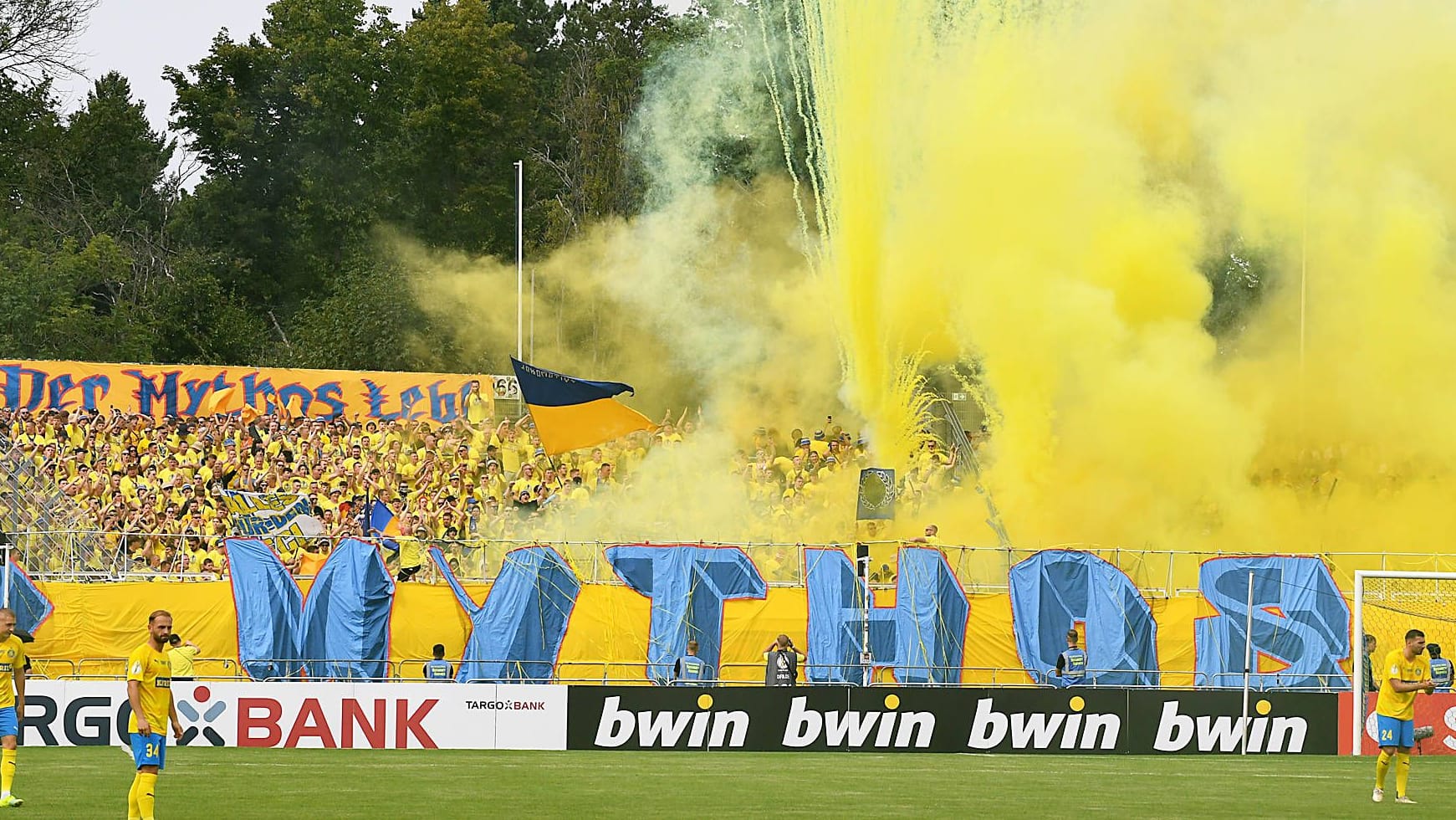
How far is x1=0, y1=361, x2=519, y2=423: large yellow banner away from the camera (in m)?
37.5

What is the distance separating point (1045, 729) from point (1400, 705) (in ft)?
19.4

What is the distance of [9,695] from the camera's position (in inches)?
650

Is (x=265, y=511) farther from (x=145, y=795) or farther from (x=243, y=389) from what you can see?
(x=145, y=795)

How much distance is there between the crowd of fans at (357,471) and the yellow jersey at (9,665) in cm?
1444

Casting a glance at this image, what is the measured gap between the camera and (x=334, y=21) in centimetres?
5950

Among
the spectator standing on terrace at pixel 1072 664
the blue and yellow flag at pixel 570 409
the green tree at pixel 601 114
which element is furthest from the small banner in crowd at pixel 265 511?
the green tree at pixel 601 114

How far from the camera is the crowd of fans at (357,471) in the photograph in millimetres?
33219

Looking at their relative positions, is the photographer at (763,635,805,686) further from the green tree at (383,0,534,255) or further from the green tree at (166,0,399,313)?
the green tree at (166,0,399,313)

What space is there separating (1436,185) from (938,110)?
32.7 ft

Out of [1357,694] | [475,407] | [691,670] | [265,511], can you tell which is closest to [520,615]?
→ [691,670]

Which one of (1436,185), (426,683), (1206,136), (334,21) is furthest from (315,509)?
(334,21)

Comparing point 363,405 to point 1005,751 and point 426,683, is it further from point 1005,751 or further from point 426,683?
point 1005,751

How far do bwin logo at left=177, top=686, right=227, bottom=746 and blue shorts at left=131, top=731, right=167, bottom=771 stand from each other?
29.4 ft

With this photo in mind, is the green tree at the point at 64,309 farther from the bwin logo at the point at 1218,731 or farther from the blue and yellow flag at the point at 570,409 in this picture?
the bwin logo at the point at 1218,731
